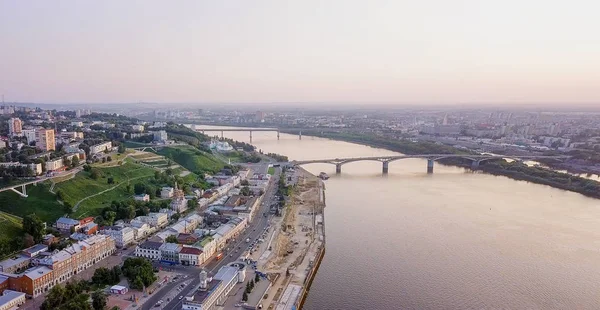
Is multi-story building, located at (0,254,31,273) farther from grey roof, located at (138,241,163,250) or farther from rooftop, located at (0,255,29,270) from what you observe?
grey roof, located at (138,241,163,250)

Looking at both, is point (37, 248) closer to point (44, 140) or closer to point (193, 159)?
point (44, 140)

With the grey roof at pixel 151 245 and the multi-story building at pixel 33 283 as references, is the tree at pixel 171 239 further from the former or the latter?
the multi-story building at pixel 33 283

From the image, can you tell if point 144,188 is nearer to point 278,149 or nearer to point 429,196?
point 429,196

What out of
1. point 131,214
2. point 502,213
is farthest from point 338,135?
point 131,214

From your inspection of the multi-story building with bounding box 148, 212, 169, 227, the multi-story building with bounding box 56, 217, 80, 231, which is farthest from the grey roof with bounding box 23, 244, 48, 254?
the multi-story building with bounding box 148, 212, 169, 227

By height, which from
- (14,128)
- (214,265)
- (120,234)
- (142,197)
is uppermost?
(14,128)

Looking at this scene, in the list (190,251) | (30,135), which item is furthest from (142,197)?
(30,135)
